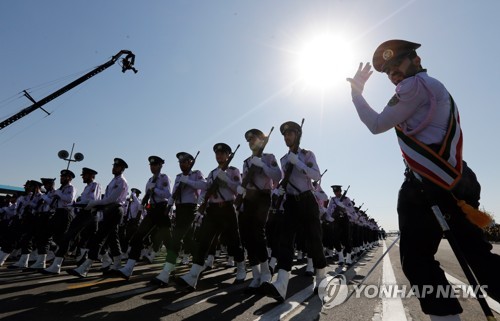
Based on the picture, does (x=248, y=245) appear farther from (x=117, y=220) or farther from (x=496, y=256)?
(x=496, y=256)

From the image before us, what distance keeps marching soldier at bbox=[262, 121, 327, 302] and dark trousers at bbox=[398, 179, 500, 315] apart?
2.49 metres

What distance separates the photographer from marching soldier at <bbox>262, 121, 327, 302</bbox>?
4711mm

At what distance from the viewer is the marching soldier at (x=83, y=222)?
669 cm

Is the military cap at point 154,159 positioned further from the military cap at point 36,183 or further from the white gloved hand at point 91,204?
the military cap at point 36,183

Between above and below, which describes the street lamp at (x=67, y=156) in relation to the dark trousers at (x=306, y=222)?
above

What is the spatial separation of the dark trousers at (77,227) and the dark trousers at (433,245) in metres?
6.64

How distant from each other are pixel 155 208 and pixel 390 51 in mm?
5780

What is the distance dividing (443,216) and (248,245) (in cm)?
418

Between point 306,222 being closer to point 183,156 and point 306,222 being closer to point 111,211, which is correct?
point 183,156

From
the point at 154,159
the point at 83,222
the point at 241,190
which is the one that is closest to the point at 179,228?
the point at 241,190

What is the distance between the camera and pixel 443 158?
208cm

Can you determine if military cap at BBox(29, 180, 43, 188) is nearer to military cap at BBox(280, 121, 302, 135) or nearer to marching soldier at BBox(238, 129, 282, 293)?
marching soldier at BBox(238, 129, 282, 293)

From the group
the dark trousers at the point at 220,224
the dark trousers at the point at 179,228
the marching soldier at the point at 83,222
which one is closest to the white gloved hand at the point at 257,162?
the dark trousers at the point at 220,224

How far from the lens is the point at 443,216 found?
1997 millimetres
